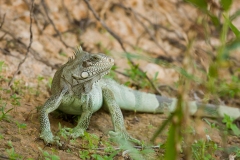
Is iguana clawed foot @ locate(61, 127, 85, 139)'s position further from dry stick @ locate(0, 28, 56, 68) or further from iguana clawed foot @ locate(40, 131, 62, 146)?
dry stick @ locate(0, 28, 56, 68)

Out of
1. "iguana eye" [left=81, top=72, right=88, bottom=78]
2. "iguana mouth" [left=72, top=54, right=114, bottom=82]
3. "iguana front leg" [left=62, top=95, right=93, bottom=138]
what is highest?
"iguana mouth" [left=72, top=54, right=114, bottom=82]

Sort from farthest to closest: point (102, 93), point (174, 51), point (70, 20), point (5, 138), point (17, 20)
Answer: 1. point (174, 51)
2. point (70, 20)
3. point (17, 20)
4. point (102, 93)
5. point (5, 138)

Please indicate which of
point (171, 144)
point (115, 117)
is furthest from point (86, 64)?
point (171, 144)

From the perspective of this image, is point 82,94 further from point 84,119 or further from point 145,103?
point 145,103

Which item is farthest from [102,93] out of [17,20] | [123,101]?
[17,20]

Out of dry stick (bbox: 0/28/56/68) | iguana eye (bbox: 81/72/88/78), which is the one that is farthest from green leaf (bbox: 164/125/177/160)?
dry stick (bbox: 0/28/56/68)

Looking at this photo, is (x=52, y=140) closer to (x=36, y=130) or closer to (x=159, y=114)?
(x=36, y=130)
